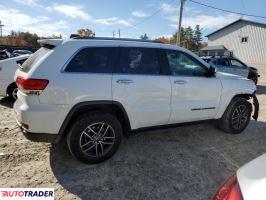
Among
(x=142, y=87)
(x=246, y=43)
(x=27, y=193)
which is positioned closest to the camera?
(x=27, y=193)

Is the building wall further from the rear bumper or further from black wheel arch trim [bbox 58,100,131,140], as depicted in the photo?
the rear bumper

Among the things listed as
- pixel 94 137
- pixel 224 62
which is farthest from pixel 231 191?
pixel 224 62

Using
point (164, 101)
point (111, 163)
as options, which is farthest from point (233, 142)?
point (111, 163)

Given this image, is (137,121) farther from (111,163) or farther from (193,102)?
(193,102)

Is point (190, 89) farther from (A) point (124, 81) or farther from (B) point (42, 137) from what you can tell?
(B) point (42, 137)

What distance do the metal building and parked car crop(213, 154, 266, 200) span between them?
31051mm

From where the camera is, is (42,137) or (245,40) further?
(245,40)

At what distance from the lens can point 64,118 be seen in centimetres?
364

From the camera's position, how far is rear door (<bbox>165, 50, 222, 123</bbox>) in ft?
14.9

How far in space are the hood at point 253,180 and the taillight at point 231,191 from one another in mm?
30

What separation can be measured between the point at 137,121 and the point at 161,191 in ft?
4.04

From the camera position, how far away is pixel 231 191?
168 centimetres

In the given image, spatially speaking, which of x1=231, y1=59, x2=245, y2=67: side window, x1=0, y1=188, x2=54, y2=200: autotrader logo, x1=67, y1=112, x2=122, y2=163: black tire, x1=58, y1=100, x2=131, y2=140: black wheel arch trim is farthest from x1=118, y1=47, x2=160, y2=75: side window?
x1=231, y1=59, x2=245, y2=67: side window

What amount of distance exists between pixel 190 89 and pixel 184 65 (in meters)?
0.44
